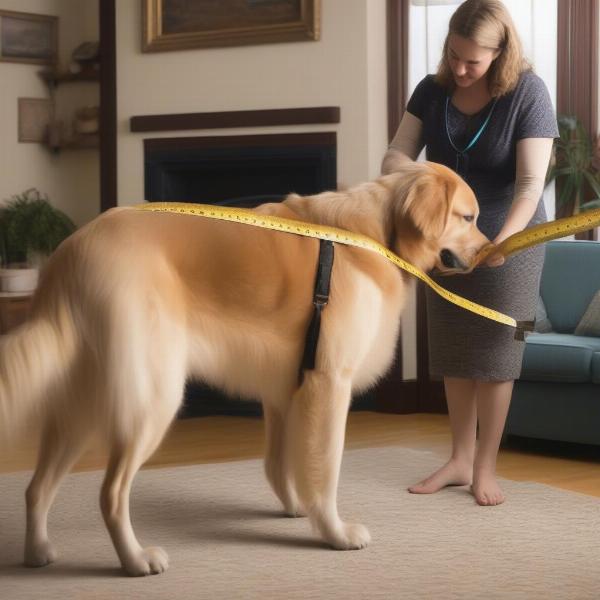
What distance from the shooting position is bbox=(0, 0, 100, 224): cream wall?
6703mm

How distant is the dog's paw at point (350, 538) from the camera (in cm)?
284

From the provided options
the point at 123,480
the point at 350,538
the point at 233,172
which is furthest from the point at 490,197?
the point at 233,172

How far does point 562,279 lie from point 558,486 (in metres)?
1.23

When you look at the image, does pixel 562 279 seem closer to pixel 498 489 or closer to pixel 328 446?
pixel 498 489

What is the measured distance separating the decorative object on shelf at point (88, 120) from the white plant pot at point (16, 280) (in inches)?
37.6

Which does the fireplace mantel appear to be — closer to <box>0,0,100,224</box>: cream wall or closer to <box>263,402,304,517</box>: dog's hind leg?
<box>0,0,100,224</box>: cream wall

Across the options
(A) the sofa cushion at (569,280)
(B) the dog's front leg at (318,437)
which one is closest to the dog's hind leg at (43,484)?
(B) the dog's front leg at (318,437)

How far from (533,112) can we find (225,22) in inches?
112

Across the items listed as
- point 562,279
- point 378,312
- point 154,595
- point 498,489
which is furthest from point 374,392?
point 154,595

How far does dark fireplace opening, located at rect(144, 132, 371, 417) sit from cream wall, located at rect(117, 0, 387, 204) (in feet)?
0.17

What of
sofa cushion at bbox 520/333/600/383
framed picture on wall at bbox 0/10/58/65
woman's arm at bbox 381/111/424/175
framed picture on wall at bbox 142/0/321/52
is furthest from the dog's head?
framed picture on wall at bbox 0/10/58/65

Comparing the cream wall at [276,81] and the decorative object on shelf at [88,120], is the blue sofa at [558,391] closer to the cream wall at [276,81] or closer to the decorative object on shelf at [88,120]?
the cream wall at [276,81]

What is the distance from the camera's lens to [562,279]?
477 centimetres

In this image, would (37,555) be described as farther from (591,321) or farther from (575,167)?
(575,167)
